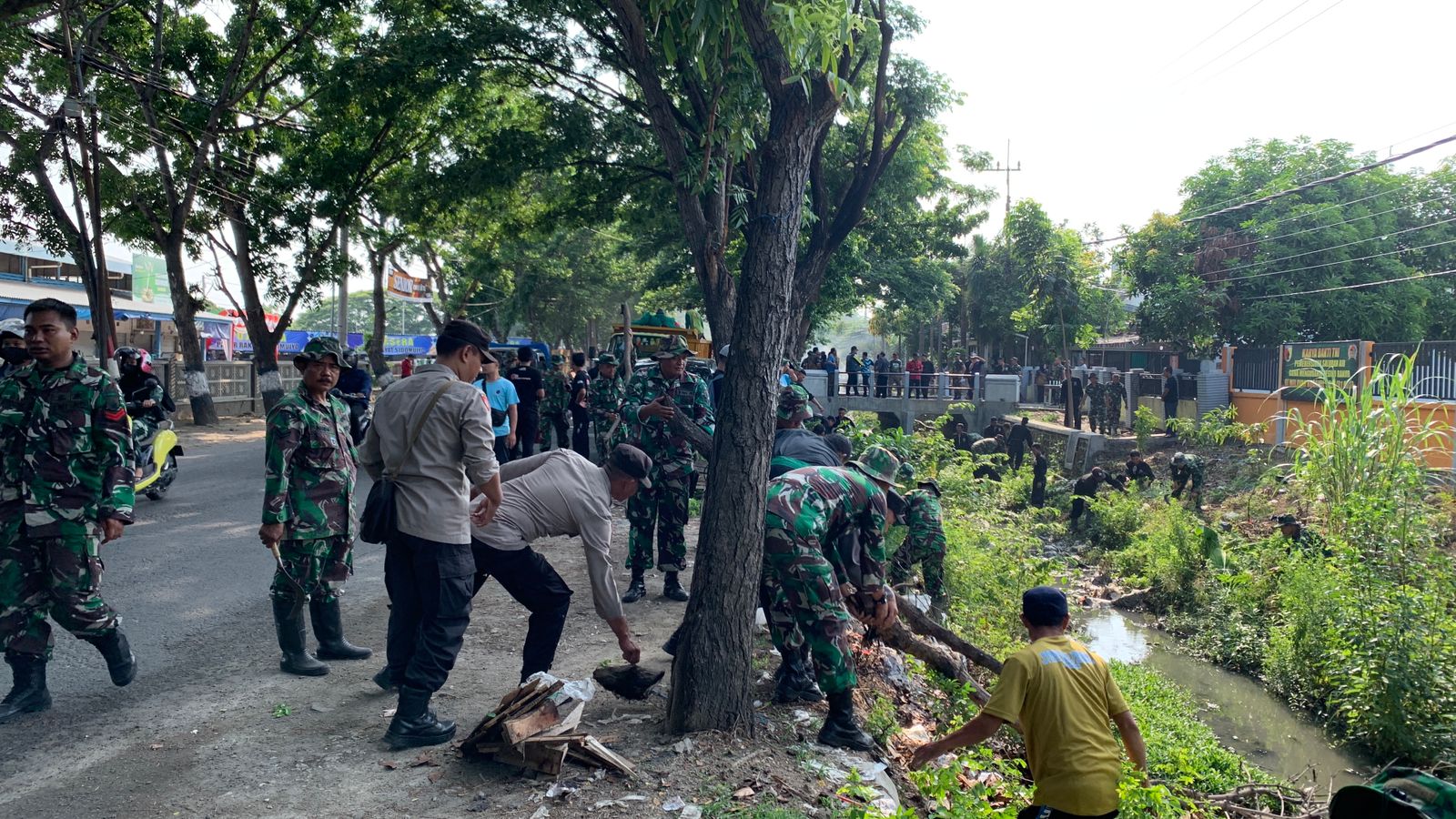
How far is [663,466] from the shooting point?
7.03 meters

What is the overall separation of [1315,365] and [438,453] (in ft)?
55.7

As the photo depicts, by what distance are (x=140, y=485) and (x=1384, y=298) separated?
30.2m

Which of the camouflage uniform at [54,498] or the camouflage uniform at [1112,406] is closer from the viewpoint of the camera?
the camouflage uniform at [54,498]

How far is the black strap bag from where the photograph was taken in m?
3.94

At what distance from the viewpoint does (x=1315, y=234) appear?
2753cm

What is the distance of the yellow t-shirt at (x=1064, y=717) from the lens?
328 cm

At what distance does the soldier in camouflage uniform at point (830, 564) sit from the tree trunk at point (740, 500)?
264 mm

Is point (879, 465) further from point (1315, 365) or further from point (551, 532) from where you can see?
point (1315, 365)

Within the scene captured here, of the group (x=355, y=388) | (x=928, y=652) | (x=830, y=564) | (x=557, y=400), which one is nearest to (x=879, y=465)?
(x=830, y=564)

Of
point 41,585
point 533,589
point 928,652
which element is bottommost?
point 928,652

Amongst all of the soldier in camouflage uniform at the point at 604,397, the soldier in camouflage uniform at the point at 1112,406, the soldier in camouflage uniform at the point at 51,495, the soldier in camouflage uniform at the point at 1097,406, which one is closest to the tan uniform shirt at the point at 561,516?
the soldier in camouflage uniform at the point at 51,495

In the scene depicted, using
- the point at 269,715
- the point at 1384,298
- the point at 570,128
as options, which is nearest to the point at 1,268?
the point at 570,128

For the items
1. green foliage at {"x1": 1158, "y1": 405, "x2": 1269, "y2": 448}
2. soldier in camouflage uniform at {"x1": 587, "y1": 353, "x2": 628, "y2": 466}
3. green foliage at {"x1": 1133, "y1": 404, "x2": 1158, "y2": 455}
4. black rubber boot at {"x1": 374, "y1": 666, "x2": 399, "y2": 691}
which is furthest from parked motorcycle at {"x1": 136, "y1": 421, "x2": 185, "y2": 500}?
green foliage at {"x1": 1133, "y1": 404, "x2": 1158, "y2": 455}

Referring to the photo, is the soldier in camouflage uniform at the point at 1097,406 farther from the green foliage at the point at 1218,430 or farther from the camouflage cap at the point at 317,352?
the camouflage cap at the point at 317,352
